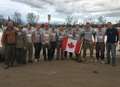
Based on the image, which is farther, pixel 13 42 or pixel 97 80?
pixel 13 42

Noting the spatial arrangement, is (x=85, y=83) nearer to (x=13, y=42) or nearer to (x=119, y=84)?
(x=119, y=84)

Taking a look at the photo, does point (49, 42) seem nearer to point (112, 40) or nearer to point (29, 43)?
point (29, 43)

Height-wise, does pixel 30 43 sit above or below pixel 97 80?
above

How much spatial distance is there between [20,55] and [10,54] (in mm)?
614

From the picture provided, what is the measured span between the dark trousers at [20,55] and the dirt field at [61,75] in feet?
2.05

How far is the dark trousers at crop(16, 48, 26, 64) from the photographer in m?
16.6

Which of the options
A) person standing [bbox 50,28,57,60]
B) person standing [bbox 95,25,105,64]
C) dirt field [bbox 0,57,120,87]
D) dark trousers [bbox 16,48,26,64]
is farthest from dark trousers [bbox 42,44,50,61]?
person standing [bbox 95,25,105,64]

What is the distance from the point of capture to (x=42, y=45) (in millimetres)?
17609

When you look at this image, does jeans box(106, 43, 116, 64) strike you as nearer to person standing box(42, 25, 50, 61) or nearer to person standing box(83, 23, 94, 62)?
person standing box(83, 23, 94, 62)

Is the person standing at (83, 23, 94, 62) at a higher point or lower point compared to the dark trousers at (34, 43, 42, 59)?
higher

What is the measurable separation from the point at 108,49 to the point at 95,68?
67.7 inches

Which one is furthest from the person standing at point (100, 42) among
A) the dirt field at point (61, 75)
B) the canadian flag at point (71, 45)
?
the dirt field at point (61, 75)

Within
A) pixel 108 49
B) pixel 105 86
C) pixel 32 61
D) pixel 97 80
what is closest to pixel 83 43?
pixel 108 49

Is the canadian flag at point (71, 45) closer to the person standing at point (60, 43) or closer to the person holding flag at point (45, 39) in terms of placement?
the person standing at point (60, 43)
